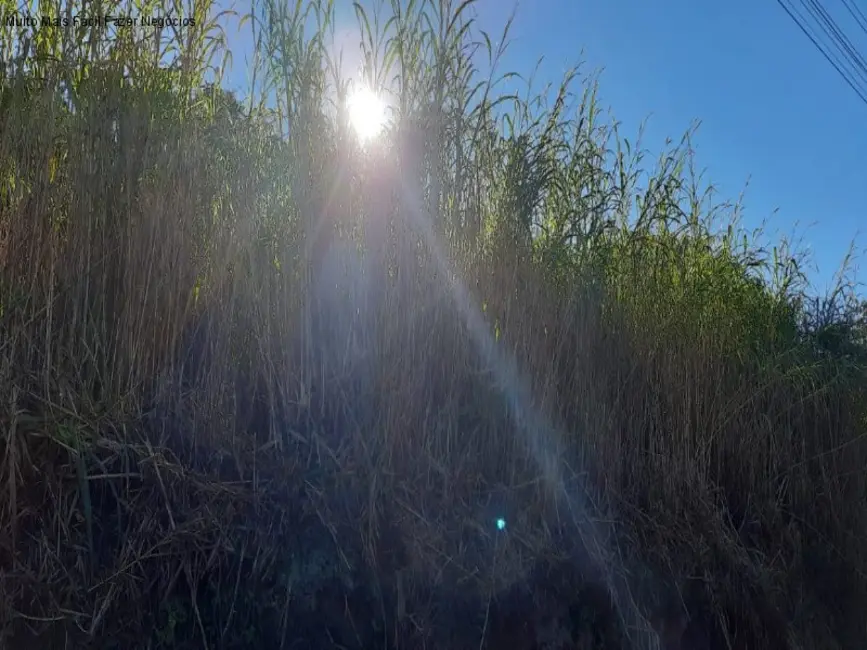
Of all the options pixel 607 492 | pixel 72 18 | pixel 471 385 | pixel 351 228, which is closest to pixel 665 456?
pixel 607 492

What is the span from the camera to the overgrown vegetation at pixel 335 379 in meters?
1.75

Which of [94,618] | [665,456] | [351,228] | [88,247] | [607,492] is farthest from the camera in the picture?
[665,456]

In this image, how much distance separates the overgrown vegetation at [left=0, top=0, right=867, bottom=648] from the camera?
1754mm

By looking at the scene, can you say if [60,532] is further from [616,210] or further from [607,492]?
[616,210]

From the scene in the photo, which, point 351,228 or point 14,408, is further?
point 351,228

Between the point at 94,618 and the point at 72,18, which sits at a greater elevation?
the point at 72,18

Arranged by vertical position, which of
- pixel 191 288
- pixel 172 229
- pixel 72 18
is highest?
pixel 72 18

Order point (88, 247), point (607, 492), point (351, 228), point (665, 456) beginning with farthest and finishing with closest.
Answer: point (665, 456) → point (607, 492) → point (351, 228) → point (88, 247)

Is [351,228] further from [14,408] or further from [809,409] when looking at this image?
[809,409]

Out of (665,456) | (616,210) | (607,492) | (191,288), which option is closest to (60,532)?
(191,288)

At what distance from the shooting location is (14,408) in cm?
164

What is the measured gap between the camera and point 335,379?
2.10m

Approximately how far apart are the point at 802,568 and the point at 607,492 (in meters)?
1.20

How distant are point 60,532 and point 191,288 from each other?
0.72 metres
